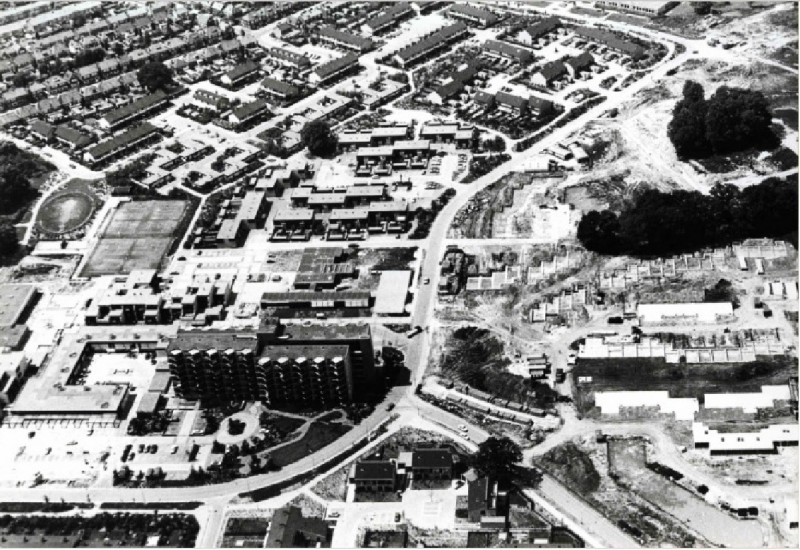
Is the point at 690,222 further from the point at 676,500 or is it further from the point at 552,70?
the point at 552,70

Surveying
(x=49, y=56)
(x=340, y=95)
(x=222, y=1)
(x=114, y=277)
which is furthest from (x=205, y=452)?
(x=222, y=1)

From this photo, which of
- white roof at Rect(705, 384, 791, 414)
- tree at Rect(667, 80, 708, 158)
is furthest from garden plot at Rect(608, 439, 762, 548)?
tree at Rect(667, 80, 708, 158)

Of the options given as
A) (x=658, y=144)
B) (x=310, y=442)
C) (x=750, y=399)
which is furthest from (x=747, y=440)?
(x=658, y=144)

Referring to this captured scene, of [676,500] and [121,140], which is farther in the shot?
[121,140]

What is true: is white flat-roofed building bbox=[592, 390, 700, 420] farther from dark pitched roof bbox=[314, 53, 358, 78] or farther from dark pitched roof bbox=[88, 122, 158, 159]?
dark pitched roof bbox=[314, 53, 358, 78]

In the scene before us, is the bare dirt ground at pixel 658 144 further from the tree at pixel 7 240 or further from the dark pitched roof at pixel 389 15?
the tree at pixel 7 240

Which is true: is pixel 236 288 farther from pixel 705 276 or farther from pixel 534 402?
pixel 705 276

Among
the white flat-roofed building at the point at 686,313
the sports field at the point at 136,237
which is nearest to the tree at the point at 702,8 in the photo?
the white flat-roofed building at the point at 686,313
